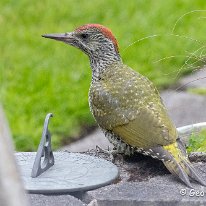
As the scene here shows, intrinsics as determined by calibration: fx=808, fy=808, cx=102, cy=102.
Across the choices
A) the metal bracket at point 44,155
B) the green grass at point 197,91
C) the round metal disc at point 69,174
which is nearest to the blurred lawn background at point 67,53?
the green grass at point 197,91

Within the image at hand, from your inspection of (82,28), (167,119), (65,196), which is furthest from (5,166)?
(82,28)

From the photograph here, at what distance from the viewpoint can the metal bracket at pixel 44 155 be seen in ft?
13.6

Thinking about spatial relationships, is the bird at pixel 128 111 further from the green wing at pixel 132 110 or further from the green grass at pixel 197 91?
the green grass at pixel 197 91

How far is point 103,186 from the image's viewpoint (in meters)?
4.12

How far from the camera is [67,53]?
9188mm

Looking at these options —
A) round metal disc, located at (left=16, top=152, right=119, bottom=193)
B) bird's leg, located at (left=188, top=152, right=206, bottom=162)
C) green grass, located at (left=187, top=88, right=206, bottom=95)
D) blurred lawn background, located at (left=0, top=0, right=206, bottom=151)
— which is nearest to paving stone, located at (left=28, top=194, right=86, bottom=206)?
round metal disc, located at (left=16, top=152, right=119, bottom=193)

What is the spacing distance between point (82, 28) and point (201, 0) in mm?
5363

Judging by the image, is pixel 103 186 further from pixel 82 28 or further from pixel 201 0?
pixel 201 0

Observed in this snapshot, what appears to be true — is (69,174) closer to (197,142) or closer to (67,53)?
(197,142)

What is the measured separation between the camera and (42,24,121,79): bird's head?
5062 mm

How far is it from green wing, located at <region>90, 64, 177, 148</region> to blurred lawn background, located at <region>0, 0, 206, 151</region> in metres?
1.46

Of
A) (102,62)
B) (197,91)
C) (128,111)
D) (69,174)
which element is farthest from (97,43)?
(197,91)

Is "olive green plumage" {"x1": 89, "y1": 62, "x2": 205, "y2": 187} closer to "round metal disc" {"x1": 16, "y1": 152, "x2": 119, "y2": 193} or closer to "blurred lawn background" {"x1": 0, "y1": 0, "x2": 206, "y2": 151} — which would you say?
"round metal disc" {"x1": 16, "y1": 152, "x2": 119, "y2": 193}

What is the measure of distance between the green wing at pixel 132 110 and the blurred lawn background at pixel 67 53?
1.46 metres
